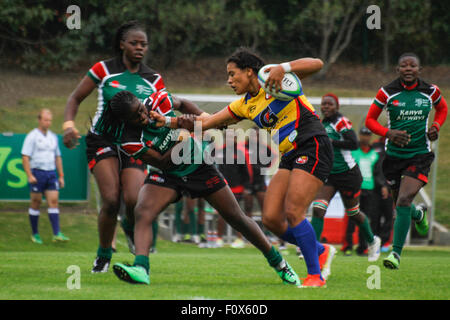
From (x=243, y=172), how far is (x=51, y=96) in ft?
39.0

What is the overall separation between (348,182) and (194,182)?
4.53 meters

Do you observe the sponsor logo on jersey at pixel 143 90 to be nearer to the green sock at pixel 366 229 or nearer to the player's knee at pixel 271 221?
the player's knee at pixel 271 221

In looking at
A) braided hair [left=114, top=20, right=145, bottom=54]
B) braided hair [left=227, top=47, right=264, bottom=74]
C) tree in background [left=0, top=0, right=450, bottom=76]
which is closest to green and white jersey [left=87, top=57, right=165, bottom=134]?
braided hair [left=114, top=20, right=145, bottom=54]

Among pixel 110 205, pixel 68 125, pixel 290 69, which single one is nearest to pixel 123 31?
pixel 68 125

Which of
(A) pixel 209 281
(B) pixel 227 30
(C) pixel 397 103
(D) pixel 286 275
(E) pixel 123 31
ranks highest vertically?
(B) pixel 227 30

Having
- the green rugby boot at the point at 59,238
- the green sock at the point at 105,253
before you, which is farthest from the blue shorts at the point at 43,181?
the green sock at the point at 105,253

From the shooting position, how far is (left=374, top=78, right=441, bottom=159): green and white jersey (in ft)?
29.7

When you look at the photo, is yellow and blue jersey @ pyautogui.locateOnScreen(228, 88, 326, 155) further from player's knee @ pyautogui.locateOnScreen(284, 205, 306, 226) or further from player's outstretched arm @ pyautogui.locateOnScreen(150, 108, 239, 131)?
player's knee @ pyautogui.locateOnScreen(284, 205, 306, 226)

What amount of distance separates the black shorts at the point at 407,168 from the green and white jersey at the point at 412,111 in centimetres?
6

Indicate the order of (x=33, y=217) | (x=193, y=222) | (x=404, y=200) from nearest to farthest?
(x=404, y=200) < (x=33, y=217) < (x=193, y=222)

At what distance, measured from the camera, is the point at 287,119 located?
646 centimetres

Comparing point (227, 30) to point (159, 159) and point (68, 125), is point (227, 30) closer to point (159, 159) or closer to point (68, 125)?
point (68, 125)

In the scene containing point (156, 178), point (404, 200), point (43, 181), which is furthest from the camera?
point (43, 181)

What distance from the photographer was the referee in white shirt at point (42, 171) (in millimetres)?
13656
